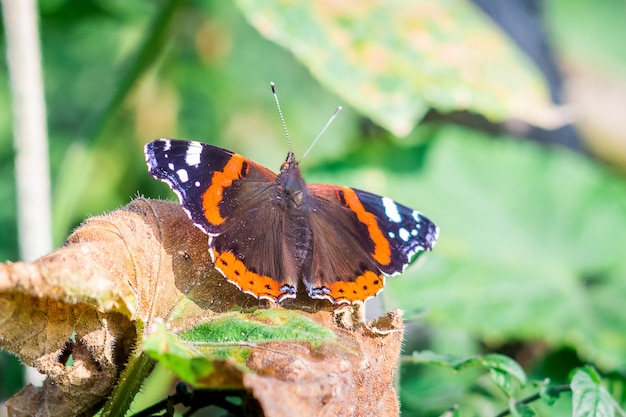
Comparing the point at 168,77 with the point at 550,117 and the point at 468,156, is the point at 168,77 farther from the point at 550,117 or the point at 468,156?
the point at 550,117

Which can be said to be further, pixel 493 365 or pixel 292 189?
pixel 292 189

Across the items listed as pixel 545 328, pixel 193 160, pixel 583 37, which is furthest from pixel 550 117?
pixel 583 37

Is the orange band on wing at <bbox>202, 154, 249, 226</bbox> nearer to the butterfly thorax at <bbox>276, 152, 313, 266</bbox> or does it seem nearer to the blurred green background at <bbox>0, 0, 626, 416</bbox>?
the butterfly thorax at <bbox>276, 152, 313, 266</bbox>

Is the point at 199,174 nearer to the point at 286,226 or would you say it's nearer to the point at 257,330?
the point at 286,226

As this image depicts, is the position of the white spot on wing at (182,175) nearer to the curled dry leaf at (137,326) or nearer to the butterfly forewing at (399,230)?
the curled dry leaf at (137,326)

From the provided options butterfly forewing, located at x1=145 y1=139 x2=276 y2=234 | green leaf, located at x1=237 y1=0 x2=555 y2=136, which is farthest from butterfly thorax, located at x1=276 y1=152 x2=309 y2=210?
green leaf, located at x1=237 y1=0 x2=555 y2=136

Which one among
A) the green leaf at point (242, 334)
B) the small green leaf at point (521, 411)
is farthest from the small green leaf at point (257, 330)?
the small green leaf at point (521, 411)

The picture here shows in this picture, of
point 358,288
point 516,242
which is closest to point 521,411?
point 358,288

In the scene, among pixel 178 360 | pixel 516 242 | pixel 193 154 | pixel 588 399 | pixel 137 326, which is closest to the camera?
pixel 178 360
